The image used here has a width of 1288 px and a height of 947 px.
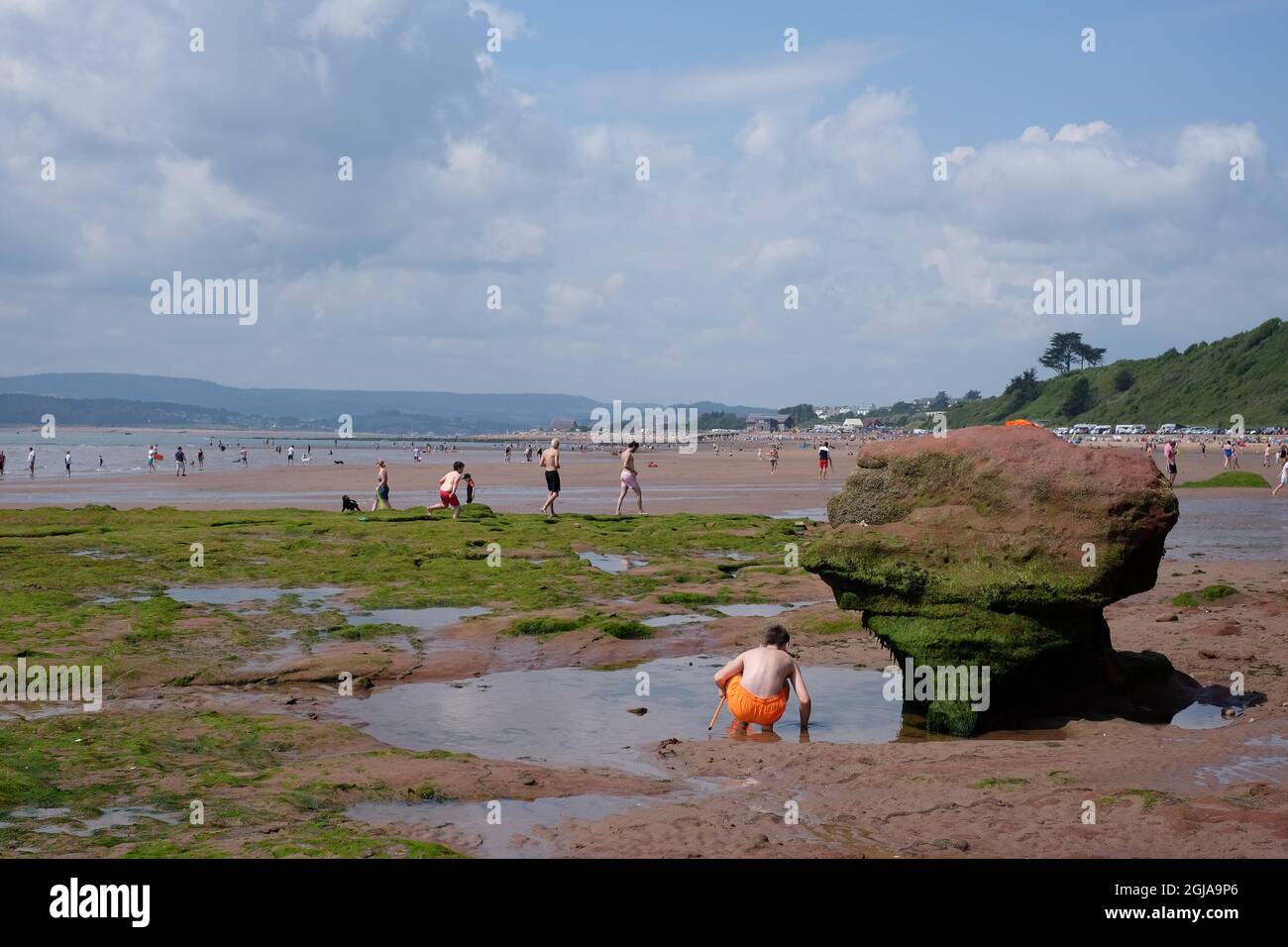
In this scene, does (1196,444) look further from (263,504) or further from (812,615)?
(812,615)

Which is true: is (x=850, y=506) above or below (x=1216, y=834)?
above

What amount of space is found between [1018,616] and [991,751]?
160 centimetres

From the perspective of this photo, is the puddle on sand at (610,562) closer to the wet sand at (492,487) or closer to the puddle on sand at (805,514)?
the puddle on sand at (805,514)

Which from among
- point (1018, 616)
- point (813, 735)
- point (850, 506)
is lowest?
point (813, 735)

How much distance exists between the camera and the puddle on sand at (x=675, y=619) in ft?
56.4

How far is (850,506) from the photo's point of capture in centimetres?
1276

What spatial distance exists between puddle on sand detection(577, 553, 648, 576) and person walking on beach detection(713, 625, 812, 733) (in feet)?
33.5

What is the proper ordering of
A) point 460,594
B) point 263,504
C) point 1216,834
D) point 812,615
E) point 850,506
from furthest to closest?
1. point 263,504
2. point 460,594
3. point 812,615
4. point 850,506
5. point 1216,834

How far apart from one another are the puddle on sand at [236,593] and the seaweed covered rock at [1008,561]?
35.1ft

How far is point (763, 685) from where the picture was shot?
1160 cm

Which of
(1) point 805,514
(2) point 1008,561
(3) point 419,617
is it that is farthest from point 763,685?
(1) point 805,514
